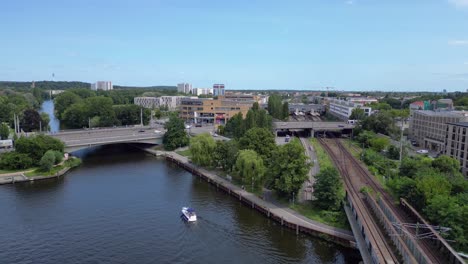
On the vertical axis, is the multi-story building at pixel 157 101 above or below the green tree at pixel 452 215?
above

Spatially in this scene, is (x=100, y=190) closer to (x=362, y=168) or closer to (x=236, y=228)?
(x=236, y=228)

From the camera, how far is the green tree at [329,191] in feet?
90.3

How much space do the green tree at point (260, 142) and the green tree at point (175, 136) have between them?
1629 cm

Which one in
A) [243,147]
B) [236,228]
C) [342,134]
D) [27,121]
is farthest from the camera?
[342,134]

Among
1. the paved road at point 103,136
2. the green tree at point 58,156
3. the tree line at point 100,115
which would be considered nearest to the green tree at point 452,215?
the green tree at point 58,156

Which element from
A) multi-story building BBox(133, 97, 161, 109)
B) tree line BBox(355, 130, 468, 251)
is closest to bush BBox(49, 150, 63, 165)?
tree line BBox(355, 130, 468, 251)

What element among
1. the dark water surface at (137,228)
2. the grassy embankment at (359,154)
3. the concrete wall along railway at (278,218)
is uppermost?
the grassy embankment at (359,154)

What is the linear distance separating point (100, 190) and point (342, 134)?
54820 mm

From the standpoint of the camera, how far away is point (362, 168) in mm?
41406

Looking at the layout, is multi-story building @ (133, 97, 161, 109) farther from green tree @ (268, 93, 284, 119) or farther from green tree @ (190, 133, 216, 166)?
green tree @ (190, 133, 216, 166)

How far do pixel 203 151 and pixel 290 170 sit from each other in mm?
16424

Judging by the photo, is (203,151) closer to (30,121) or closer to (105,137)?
(105,137)

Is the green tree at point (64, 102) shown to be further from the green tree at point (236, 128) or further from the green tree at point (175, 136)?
the green tree at point (175, 136)

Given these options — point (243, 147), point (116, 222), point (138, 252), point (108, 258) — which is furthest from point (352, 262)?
point (243, 147)
